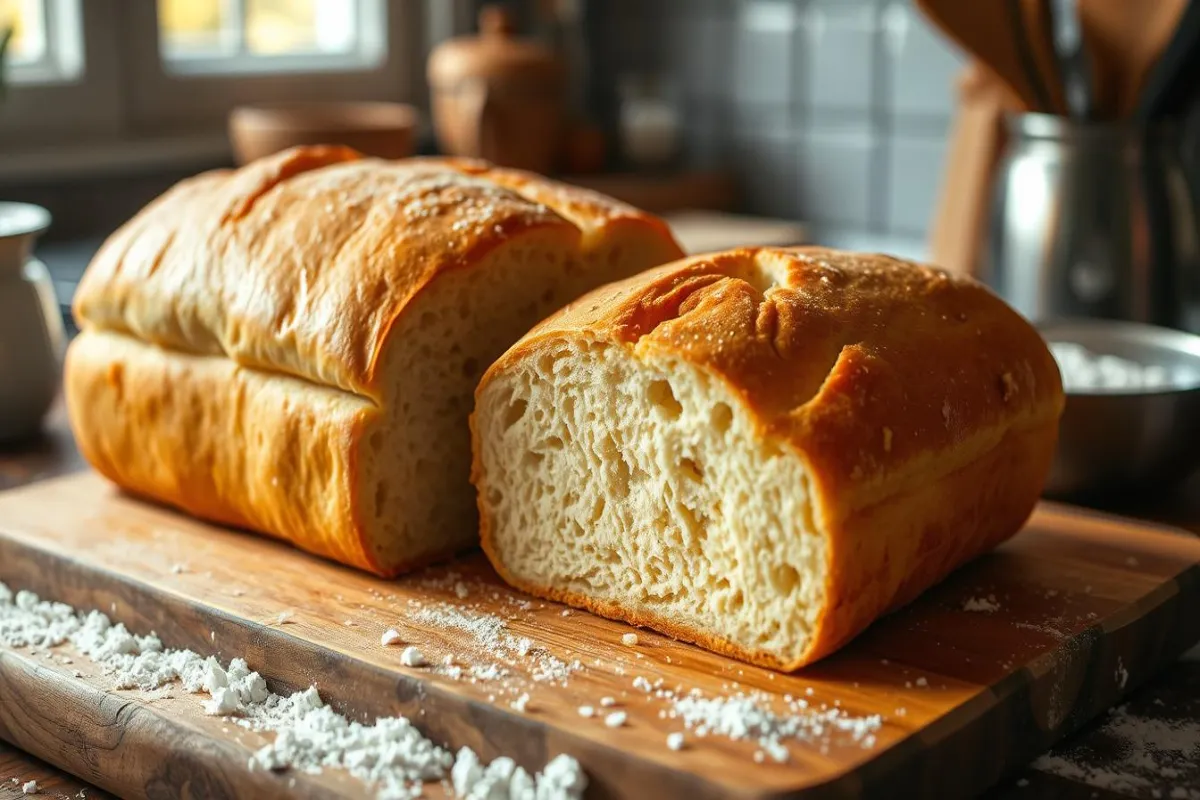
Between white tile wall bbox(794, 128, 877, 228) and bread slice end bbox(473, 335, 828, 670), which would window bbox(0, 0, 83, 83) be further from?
bread slice end bbox(473, 335, 828, 670)

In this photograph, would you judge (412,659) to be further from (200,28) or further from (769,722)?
(200,28)

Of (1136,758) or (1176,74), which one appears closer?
(1136,758)

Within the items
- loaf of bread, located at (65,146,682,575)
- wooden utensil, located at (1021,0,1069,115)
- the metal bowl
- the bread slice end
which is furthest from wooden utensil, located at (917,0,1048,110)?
the bread slice end

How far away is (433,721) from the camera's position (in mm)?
1242

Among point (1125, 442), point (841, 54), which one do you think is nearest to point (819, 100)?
point (841, 54)

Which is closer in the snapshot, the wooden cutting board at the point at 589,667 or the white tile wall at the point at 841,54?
the wooden cutting board at the point at 589,667

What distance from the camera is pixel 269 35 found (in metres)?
3.51

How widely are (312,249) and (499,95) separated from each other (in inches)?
70.1

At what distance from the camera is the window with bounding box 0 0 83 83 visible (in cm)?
300

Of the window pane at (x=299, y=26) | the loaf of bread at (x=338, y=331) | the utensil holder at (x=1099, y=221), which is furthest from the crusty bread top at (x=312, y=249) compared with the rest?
the window pane at (x=299, y=26)

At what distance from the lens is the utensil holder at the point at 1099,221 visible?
2143 millimetres

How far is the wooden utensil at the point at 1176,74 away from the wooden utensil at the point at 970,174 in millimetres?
526

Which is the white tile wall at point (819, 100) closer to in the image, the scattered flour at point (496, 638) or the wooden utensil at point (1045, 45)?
the wooden utensil at point (1045, 45)

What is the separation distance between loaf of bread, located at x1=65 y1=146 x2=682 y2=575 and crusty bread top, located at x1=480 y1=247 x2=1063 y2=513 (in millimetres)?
113
